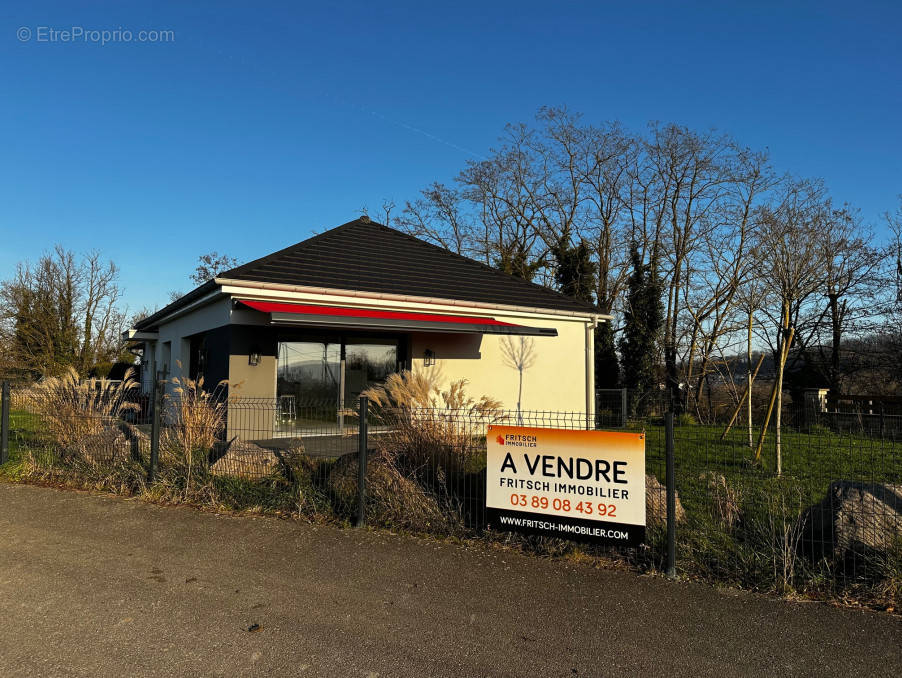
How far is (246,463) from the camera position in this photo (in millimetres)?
6777

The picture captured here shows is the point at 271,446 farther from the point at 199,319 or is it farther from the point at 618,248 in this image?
the point at 618,248

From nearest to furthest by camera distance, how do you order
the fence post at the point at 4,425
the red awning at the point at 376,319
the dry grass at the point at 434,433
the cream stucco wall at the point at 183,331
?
the dry grass at the point at 434,433 → the fence post at the point at 4,425 → the red awning at the point at 376,319 → the cream stucco wall at the point at 183,331

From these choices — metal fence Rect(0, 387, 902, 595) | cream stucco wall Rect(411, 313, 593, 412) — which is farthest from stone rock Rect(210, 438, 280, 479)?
cream stucco wall Rect(411, 313, 593, 412)

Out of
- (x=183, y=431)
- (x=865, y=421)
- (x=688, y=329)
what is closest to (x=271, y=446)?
(x=183, y=431)

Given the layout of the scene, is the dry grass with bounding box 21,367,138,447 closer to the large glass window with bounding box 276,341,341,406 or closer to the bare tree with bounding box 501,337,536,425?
the large glass window with bounding box 276,341,341,406

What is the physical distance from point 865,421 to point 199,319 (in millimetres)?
14284

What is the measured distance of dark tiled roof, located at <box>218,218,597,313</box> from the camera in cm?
1139

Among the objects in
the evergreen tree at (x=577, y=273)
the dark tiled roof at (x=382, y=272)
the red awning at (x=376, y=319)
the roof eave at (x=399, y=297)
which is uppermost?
the evergreen tree at (x=577, y=273)

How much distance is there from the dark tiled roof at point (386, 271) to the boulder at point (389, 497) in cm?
571

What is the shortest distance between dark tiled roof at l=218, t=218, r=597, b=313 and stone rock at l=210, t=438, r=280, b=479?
4366 millimetres

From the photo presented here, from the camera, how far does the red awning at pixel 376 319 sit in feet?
31.8

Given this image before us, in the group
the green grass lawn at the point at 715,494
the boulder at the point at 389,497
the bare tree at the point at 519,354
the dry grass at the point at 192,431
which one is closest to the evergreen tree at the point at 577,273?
the bare tree at the point at 519,354

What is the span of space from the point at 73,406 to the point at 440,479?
5.99 metres

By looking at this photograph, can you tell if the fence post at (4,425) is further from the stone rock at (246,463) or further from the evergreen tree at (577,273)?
the evergreen tree at (577,273)
